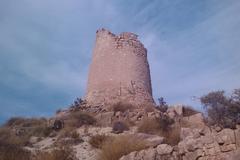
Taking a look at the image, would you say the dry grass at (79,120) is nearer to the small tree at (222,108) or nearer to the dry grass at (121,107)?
the dry grass at (121,107)

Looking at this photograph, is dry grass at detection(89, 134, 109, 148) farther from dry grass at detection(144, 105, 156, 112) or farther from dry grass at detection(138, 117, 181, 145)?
dry grass at detection(144, 105, 156, 112)

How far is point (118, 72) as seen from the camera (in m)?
16.7

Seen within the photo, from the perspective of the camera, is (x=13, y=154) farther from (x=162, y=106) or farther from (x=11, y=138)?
(x=162, y=106)

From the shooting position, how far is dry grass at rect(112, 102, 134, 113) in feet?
50.6

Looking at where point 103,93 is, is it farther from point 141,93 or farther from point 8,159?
point 8,159

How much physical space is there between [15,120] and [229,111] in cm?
1218

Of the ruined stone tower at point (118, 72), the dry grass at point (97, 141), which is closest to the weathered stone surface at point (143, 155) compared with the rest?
Result: the dry grass at point (97, 141)

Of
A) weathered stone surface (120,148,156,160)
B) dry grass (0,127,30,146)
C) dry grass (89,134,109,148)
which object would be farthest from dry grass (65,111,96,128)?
weathered stone surface (120,148,156,160)

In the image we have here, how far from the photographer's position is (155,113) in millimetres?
14727

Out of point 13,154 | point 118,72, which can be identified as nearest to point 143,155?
point 13,154

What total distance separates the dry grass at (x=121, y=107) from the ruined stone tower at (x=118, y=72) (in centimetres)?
37

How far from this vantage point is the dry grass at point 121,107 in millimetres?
15414

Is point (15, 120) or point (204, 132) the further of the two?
point (15, 120)

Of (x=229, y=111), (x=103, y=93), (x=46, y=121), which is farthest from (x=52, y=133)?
(x=229, y=111)
